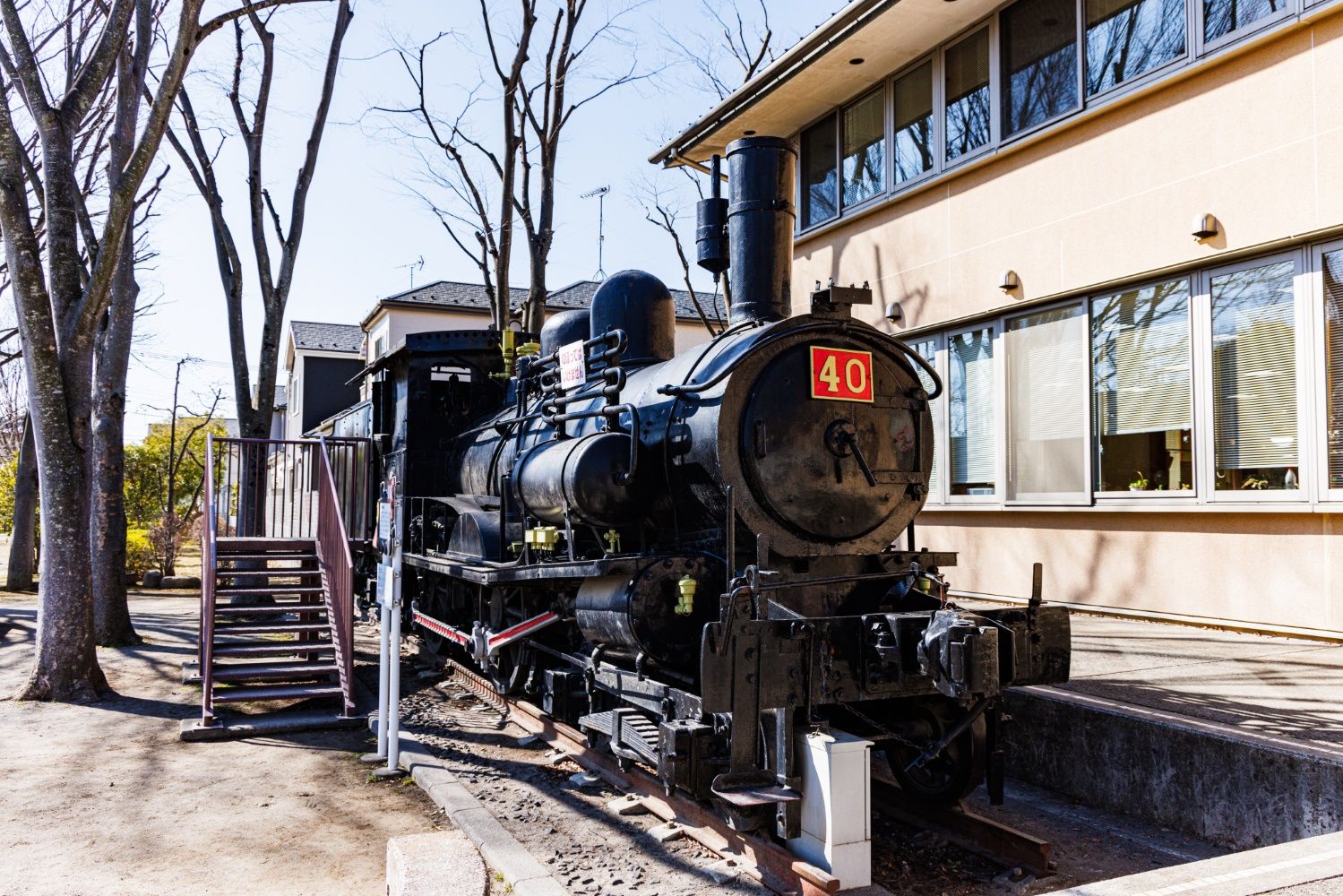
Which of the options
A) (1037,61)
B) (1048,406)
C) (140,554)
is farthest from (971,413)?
(140,554)

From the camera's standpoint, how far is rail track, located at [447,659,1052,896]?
4156mm

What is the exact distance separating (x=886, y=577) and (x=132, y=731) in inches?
228

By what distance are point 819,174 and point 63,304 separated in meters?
9.46

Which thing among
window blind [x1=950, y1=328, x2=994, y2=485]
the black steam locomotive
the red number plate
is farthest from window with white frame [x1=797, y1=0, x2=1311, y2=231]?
the red number plate

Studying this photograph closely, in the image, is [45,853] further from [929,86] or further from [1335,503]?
[929,86]

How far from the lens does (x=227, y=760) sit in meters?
6.57

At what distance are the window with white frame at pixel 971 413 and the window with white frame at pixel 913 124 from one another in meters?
2.22

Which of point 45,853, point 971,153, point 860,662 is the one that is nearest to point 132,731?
point 45,853

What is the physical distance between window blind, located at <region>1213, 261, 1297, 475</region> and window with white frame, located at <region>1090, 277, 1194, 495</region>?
0.97 feet

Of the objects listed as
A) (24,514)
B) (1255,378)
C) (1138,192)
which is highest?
(1138,192)

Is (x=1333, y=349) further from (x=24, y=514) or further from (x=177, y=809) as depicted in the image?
(x=24, y=514)

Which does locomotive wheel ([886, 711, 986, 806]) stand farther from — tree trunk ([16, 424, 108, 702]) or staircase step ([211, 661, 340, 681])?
tree trunk ([16, 424, 108, 702])

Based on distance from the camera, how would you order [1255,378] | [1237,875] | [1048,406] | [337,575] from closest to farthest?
1. [1237,875]
2. [1255,378]
3. [337,575]
4. [1048,406]

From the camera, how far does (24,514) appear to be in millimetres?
16297
